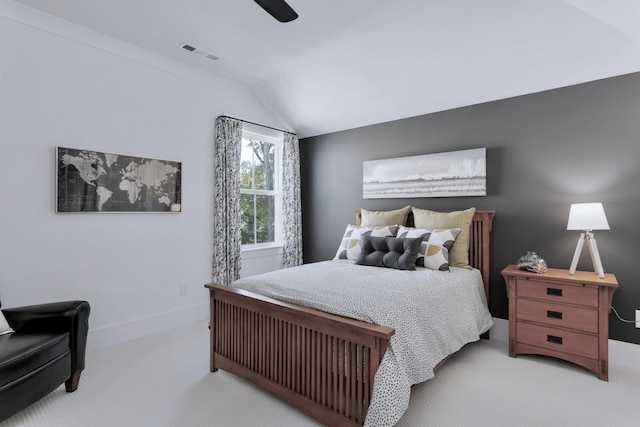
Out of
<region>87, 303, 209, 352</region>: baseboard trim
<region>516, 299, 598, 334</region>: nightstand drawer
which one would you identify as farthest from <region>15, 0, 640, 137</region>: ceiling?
<region>87, 303, 209, 352</region>: baseboard trim

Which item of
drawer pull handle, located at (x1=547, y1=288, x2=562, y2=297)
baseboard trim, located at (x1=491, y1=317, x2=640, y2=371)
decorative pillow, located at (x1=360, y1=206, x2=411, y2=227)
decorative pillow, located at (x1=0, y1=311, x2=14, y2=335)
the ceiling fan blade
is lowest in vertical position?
A: baseboard trim, located at (x1=491, y1=317, x2=640, y2=371)

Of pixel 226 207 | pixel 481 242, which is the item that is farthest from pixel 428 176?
pixel 226 207

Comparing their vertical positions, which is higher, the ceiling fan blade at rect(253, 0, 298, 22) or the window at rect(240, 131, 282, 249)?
the ceiling fan blade at rect(253, 0, 298, 22)

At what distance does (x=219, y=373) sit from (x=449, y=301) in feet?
6.02

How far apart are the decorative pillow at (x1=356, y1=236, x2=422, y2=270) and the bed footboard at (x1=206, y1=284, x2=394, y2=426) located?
1176 millimetres

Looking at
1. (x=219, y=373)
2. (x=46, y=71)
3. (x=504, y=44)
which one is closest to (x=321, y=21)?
(x=504, y=44)

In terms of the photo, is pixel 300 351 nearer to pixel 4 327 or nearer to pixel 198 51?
pixel 4 327

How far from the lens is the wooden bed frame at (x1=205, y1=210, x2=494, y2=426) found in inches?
69.1

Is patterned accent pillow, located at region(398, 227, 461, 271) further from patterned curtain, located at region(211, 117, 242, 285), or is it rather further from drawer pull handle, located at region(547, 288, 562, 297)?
patterned curtain, located at region(211, 117, 242, 285)

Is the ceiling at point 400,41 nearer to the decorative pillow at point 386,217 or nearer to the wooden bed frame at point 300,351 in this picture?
the decorative pillow at point 386,217

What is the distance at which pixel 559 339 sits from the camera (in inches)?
104

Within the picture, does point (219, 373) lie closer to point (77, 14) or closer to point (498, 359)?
point (498, 359)

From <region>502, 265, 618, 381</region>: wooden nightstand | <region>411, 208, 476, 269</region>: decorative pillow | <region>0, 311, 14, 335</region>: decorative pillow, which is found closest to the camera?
<region>0, 311, 14, 335</region>: decorative pillow

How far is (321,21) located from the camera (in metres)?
2.77
